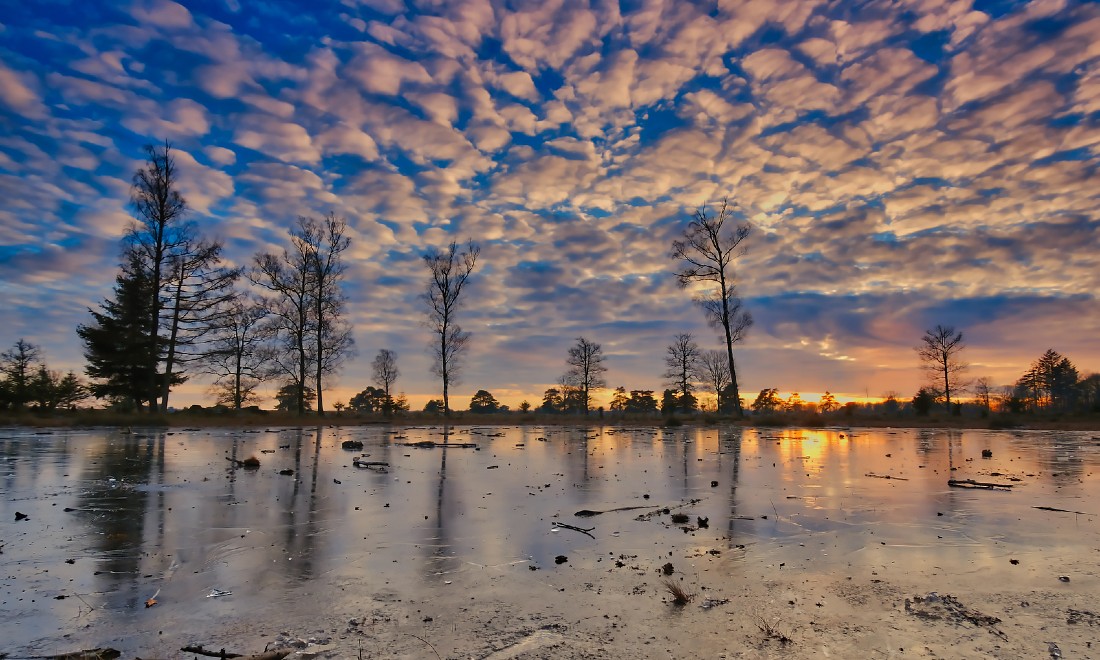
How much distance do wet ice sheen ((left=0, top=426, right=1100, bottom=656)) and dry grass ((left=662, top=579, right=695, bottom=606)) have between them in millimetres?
731

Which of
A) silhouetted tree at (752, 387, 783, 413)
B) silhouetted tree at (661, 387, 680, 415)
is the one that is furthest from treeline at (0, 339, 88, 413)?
silhouetted tree at (752, 387, 783, 413)

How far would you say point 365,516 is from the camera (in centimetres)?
735

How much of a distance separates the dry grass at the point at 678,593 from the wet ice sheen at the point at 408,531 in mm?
731

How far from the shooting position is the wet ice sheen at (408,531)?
13.9 feet

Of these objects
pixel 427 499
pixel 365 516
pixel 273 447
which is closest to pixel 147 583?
pixel 365 516

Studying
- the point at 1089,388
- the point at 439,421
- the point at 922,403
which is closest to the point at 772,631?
the point at 439,421

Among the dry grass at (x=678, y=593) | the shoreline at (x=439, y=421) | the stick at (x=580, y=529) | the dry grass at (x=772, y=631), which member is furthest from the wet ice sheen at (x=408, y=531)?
the shoreline at (x=439, y=421)

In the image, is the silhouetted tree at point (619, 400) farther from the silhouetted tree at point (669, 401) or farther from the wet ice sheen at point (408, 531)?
the wet ice sheen at point (408, 531)

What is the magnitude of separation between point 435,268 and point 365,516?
39.6 meters

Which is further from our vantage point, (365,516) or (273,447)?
(273,447)

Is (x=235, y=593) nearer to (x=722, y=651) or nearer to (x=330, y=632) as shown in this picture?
(x=330, y=632)

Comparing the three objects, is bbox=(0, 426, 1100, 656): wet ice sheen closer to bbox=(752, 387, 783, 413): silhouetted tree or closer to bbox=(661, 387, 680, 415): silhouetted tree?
bbox=(661, 387, 680, 415): silhouetted tree

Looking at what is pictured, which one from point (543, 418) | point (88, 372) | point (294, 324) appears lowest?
point (543, 418)

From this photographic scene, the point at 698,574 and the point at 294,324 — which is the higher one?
the point at 294,324
